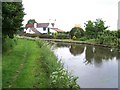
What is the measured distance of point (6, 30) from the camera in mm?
18875

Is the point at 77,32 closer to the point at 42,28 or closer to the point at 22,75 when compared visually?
the point at 42,28

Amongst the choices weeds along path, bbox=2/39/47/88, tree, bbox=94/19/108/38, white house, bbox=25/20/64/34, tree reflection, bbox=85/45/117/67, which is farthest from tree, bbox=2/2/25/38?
white house, bbox=25/20/64/34

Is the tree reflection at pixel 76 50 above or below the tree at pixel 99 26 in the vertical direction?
below

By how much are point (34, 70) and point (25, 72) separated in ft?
3.21

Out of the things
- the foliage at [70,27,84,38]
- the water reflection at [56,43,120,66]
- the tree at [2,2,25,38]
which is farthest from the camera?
the foliage at [70,27,84,38]

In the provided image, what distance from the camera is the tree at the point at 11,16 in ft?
57.1

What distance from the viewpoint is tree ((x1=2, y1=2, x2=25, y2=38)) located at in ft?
57.1

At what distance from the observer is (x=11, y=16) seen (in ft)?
61.9

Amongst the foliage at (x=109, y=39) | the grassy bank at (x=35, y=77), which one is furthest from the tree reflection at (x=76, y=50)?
the grassy bank at (x=35, y=77)

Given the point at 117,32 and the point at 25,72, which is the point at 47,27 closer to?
the point at 117,32

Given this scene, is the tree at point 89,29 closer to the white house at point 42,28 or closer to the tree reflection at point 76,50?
the tree reflection at point 76,50

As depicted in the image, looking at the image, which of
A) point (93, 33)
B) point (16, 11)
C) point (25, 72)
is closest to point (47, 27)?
point (93, 33)

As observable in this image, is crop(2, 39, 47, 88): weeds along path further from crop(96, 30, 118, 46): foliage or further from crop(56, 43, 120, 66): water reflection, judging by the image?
crop(96, 30, 118, 46): foliage

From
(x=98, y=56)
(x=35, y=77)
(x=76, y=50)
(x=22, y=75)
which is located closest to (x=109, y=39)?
(x=76, y=50)
